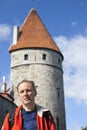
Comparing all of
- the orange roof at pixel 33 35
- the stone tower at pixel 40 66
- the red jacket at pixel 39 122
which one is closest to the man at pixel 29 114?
the red jacket at pixel 39 122

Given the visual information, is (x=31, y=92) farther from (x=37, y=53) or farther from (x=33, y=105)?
(x=37, y=53)

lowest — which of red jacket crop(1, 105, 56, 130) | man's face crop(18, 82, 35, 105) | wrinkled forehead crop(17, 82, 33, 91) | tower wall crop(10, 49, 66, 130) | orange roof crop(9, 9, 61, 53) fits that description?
red jacket crop(1, 105, 56, 130)

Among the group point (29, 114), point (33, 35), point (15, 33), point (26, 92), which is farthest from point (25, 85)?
point (33, 35)

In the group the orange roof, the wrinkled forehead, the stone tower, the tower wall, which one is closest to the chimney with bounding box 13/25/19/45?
the stone tower

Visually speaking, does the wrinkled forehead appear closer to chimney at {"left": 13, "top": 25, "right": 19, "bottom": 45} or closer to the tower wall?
the tower wall

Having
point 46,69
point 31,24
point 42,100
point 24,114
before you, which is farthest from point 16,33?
point 24,114

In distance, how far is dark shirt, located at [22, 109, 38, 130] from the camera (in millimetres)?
3159

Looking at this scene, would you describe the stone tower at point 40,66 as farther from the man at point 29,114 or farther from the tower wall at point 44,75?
the man at point 29,114

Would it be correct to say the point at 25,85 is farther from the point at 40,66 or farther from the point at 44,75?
the point at 40,66

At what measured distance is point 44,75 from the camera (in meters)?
28.9

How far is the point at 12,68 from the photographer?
2975cm

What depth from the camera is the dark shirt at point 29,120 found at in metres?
3.16

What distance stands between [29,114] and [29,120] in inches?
2.1

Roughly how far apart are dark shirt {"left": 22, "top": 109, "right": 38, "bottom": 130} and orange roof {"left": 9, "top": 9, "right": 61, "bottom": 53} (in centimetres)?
2661
